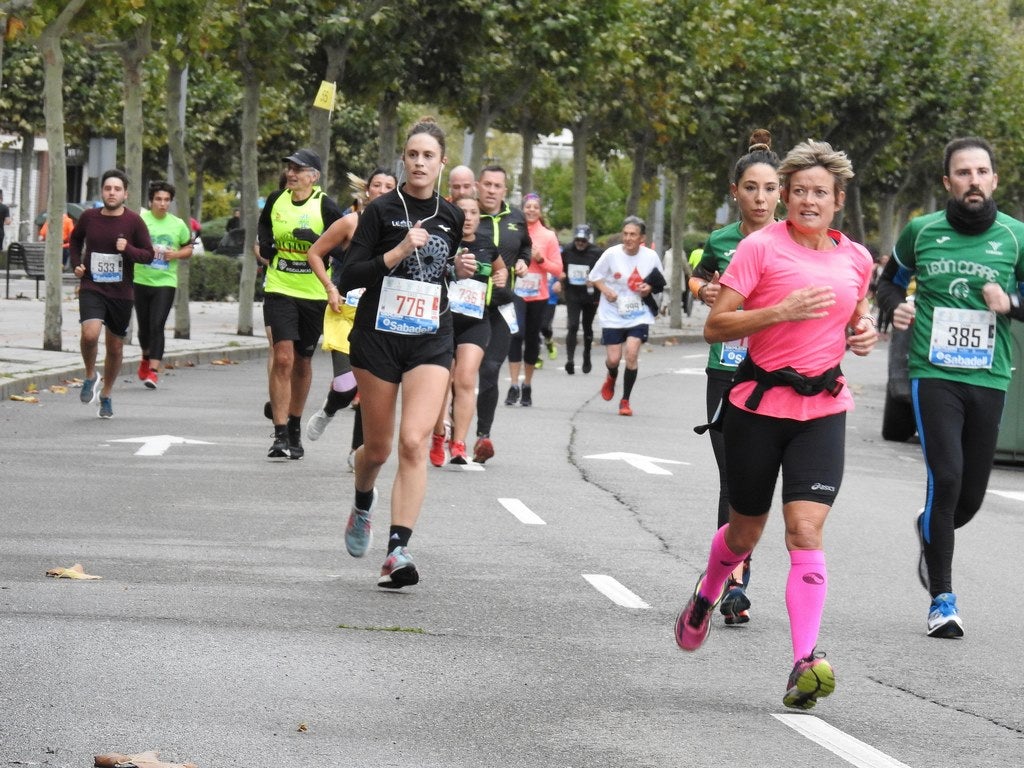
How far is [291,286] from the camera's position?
12.8m

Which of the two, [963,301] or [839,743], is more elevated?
[963,301]

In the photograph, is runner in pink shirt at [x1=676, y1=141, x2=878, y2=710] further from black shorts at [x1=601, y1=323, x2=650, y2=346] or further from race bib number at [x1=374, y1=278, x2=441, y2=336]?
black shorts at [x1=601, y1=323, x2=650, y2=346]

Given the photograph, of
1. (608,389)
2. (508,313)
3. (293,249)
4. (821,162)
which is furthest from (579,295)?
(821,162)

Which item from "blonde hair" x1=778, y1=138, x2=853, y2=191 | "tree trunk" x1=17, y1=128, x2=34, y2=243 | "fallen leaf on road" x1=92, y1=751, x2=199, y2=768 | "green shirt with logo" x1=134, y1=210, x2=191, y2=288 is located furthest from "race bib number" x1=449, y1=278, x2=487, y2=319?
"tree trunk" x1=17, y1=128, x2=34, y2=243

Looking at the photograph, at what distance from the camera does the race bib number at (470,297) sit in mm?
12211

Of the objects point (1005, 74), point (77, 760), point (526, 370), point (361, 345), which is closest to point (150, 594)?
point (361, 345)

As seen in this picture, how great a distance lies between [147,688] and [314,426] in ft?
23.2

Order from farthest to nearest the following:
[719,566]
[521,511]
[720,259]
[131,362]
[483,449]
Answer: [131,362]
[483,449]
[521,511]
[720,259]
[719,566]

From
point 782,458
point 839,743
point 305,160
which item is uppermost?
point 305,160

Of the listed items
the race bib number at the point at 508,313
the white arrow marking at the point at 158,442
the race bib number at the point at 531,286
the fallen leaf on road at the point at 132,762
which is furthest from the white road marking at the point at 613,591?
the race bib number at the point at 531,286

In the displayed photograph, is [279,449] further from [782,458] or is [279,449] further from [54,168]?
[54,168]

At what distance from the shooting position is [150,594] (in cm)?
757

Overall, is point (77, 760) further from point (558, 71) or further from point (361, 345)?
point (558, 71)

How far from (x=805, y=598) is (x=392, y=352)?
2.68m
